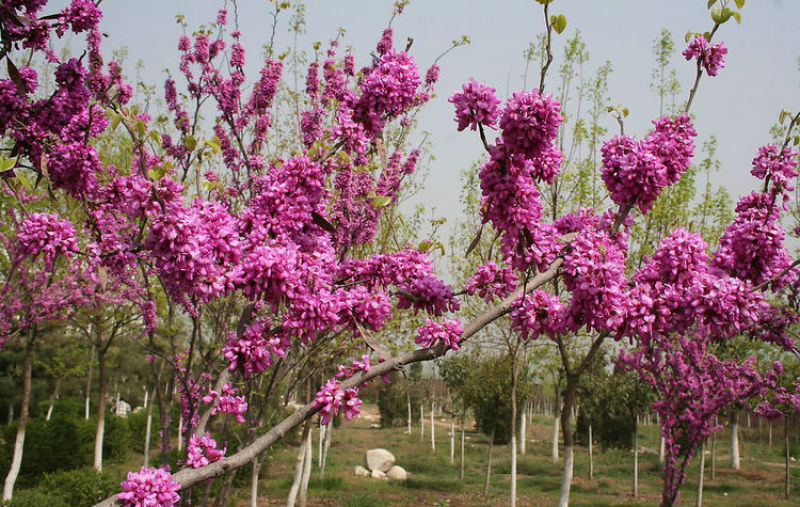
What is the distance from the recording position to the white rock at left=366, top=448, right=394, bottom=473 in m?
22.1

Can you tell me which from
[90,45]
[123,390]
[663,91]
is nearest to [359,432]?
[123,390]

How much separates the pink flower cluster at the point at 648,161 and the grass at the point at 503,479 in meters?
12.9

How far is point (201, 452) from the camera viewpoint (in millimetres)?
2195

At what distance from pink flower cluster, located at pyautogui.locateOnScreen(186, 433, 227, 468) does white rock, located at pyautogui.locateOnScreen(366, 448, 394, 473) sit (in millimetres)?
21251

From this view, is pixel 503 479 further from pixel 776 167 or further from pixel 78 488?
pixel 776 167

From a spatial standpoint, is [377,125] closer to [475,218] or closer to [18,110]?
[18,110]

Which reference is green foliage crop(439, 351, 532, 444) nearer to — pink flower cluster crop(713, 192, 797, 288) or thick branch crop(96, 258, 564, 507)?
pink flower cluster crop(713, 192, 797, 288)

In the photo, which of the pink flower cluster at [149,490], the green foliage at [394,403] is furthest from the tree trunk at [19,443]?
the green foliage at [394,403]

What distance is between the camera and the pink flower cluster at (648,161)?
2496 mm

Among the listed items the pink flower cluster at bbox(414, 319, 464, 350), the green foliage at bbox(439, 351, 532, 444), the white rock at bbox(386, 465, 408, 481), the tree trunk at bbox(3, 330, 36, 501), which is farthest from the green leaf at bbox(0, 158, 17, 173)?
the white rock at bbox(386, 465, 408, 481)

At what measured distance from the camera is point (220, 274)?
6.81 ft

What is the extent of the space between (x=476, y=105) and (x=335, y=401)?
4.32ft

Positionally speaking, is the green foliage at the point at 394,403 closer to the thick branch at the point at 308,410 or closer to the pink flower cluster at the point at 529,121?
the thick branch at the point at 308,410

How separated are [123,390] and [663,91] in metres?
41.0
